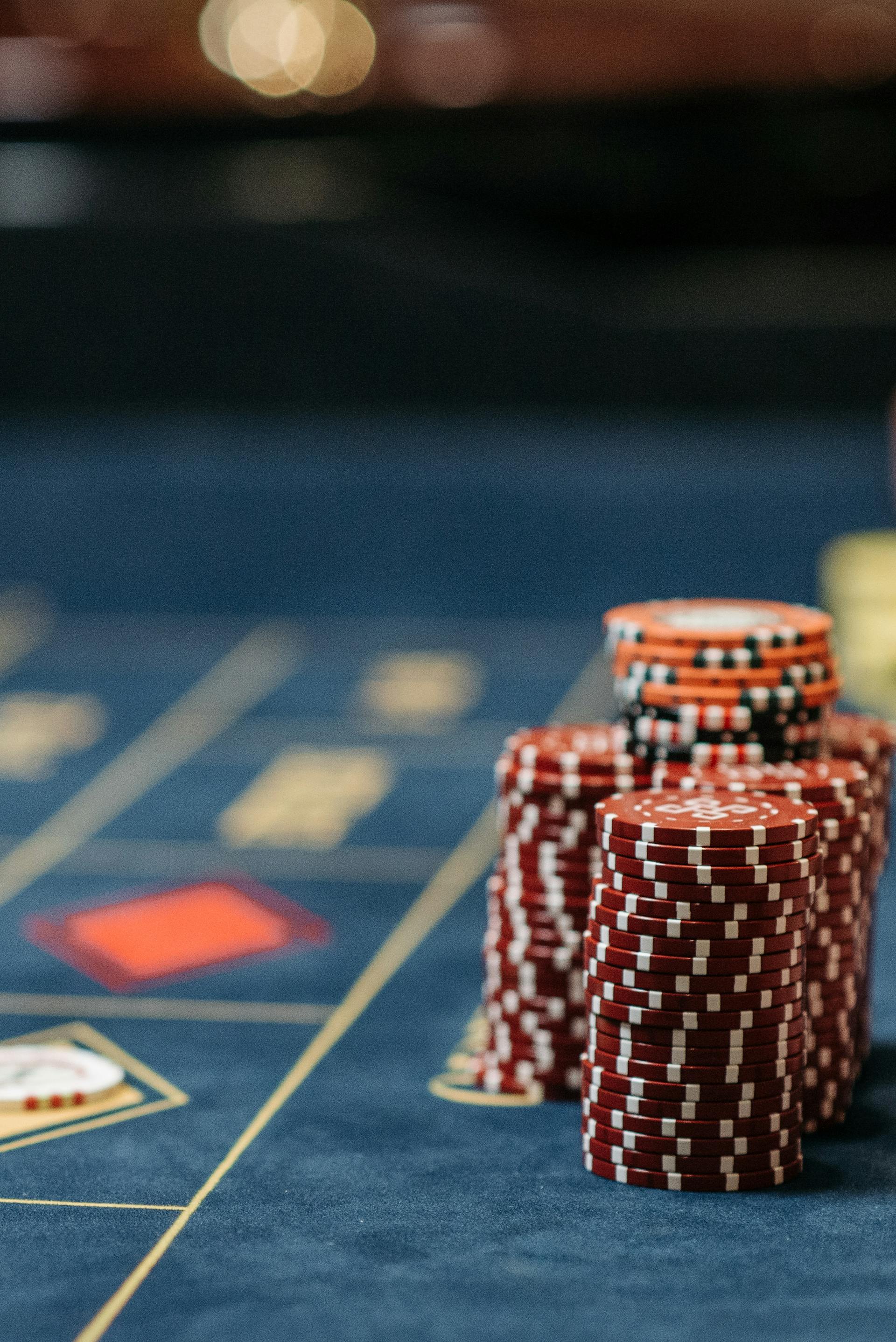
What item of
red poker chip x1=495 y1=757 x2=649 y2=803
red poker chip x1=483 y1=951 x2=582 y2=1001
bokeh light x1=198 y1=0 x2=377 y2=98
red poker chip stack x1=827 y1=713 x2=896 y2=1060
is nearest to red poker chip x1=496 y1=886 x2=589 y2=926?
red poker chip x1=483 y1=951 x2=582 y2=1001

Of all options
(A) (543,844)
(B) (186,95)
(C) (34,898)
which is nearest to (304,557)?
(B) (186,95)

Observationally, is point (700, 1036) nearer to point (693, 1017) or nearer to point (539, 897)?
point (693, 1017)

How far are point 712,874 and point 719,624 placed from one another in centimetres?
96

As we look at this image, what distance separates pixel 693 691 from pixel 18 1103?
172 cm

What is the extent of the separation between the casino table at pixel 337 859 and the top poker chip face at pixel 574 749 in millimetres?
762

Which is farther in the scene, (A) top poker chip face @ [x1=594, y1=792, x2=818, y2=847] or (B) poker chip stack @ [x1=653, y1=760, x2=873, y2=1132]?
(B) poker chip stack @ [x1=653, y1=760, x2=873, y2=1132]

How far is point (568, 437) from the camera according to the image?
10.6 m

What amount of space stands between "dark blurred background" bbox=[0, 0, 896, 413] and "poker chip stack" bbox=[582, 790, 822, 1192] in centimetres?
763

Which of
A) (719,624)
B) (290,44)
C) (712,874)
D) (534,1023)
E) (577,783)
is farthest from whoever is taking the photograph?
(290,44)

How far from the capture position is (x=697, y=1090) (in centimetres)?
352

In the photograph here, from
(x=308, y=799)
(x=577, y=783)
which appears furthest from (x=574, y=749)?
(x=308, y=799)

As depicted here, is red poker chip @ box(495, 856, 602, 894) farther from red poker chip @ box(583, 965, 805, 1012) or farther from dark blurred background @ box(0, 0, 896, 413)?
dark blurred background @ box(0, 0, 896, 413)

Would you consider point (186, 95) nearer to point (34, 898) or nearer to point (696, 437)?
point (696, 437)

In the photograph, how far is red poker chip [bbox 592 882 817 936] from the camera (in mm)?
3465
